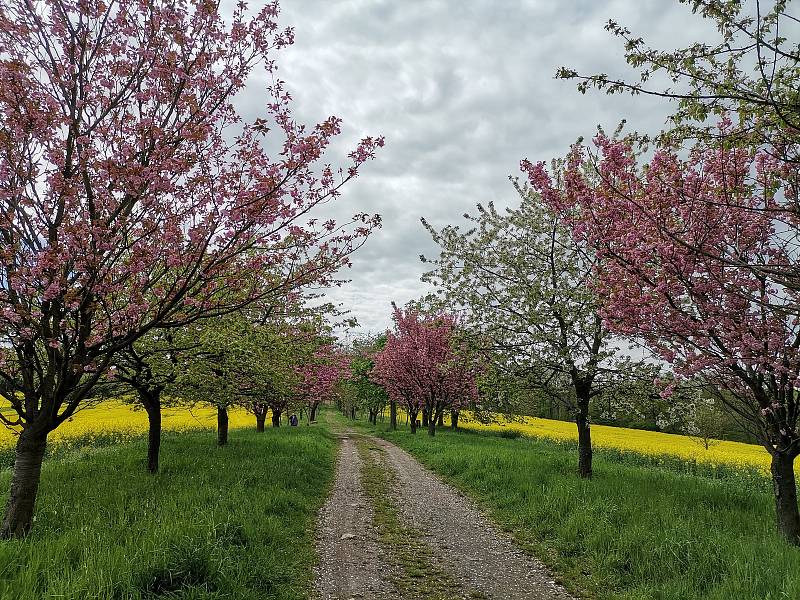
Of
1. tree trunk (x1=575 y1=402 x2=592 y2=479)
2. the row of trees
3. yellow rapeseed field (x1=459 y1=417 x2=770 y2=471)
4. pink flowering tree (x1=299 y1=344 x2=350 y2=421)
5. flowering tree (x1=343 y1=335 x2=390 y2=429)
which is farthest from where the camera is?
flowering tree (x1=343 y1=335 x2=390 y2=429)

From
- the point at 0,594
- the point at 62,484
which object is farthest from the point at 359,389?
the point at 0,594

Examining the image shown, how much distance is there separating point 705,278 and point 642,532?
453cm

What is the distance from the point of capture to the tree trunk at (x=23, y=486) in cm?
651

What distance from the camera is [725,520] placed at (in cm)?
920

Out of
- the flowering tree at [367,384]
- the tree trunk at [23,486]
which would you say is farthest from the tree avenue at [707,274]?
the flowering tree at [367,384]

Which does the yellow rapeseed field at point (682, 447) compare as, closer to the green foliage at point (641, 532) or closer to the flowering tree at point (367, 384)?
the flowering tree at point (367, 384)

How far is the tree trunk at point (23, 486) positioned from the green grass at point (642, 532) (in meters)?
8.08

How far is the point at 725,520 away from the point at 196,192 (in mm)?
11502

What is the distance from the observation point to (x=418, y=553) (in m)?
8.08

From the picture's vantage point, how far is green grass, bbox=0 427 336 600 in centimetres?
530

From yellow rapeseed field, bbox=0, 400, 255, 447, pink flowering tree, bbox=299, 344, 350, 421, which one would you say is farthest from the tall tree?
yellow rapeseed field, bbox=0, 400, 255, 447

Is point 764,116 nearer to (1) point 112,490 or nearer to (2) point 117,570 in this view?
(2) point 117,570

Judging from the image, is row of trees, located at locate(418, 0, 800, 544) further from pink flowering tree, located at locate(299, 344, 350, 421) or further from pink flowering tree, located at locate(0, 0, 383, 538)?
pink flowering tree, located at locate(299, 344, 350, 421)

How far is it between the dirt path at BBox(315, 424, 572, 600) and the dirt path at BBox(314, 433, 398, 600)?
0.6 inches
